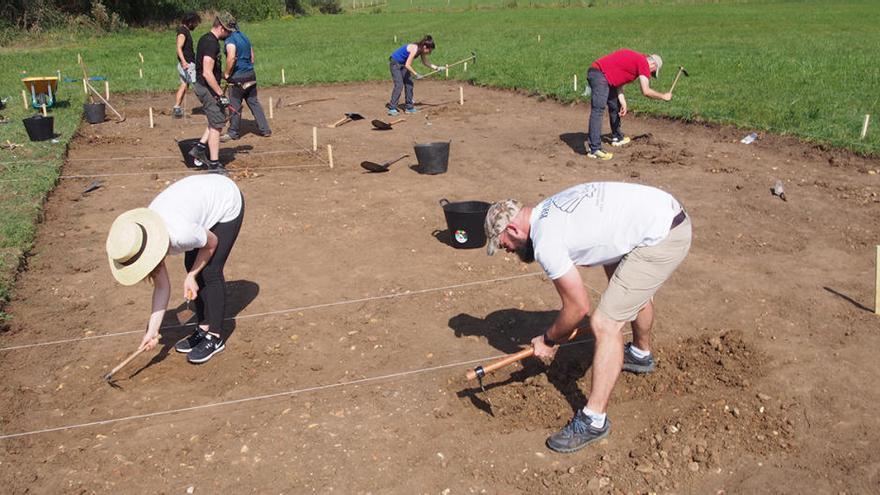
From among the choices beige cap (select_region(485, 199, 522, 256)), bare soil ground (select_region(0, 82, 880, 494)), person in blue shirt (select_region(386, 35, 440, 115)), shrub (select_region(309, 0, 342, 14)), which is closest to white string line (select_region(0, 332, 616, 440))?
bare soil ground (select_region(0, 82, 880, 494))

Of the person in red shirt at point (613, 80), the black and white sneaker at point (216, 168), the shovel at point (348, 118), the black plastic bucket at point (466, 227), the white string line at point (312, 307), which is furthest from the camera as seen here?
the shovel at point (348, 118)

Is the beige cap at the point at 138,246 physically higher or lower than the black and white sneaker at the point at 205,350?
higher

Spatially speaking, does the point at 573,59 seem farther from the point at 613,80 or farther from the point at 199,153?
the point at 199,153

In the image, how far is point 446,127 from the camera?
14086mm

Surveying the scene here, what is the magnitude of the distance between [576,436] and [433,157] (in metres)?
6.47

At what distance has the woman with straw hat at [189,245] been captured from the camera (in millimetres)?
4836

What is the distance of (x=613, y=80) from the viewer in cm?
1124

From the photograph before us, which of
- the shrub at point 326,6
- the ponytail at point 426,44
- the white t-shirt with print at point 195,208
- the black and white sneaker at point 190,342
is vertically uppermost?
the shrub at point 326,6

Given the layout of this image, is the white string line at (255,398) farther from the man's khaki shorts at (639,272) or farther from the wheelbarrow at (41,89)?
the wheelbarrow at (41,89)

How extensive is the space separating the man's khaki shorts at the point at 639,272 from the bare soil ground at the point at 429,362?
0.93 m

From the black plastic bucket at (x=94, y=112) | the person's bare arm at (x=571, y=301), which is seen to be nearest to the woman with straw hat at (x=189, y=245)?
the person's bare arm at (x=571, y=301)

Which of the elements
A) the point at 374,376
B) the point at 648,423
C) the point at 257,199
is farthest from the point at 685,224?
the point at 257,199

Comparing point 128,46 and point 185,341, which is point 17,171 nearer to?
point 185,341

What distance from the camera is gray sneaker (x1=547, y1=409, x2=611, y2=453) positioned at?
15.0ft
